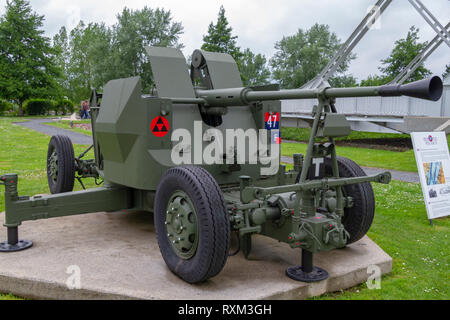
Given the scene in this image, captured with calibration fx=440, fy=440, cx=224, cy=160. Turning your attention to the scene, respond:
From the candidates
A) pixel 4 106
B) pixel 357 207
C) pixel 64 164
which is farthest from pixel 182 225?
pixel 4 106

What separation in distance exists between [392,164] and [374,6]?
10.7m

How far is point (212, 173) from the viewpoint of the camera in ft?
15.8

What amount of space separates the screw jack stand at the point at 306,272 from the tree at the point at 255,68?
62.8 m

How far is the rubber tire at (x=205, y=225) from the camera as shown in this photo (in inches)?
135

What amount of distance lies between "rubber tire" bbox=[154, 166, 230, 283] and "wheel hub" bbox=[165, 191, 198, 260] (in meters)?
0.08

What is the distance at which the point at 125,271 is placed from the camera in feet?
13.0

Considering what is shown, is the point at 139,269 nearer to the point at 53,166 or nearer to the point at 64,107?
the point at 53,166

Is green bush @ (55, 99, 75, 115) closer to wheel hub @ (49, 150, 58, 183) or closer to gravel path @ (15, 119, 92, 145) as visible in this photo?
gravel path @ (15, 119, 92, 145)

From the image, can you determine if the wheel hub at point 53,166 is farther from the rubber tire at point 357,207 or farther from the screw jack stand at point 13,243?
the rubber tire at point 357,207

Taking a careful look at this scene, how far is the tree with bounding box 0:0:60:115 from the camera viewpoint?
1754 inches

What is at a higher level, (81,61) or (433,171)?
(81,61)

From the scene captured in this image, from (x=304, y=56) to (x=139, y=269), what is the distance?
51845mm
